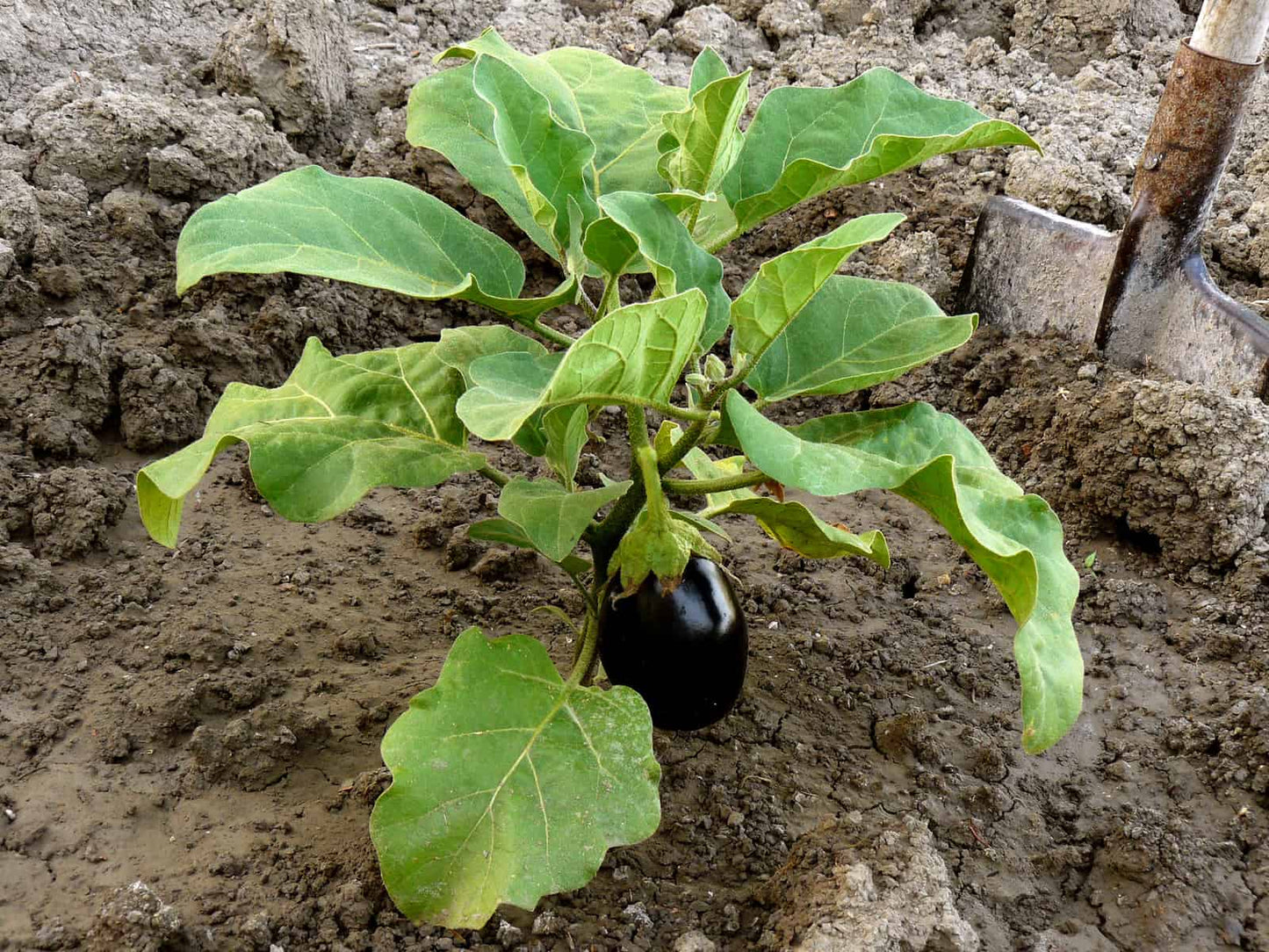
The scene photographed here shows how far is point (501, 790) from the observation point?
143cm

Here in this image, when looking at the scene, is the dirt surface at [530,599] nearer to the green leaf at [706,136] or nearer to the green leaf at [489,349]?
the green leaf at [489,349]

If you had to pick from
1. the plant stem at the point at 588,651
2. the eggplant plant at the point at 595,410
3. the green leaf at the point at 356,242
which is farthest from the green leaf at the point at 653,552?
the green leaf at the point at 356,242

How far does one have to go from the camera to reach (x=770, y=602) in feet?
7.20

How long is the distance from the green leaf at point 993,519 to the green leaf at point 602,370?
4.0 inches

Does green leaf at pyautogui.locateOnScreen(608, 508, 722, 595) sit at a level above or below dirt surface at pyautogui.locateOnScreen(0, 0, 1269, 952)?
above

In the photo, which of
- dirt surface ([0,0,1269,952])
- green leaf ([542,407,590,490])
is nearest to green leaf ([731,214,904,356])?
green leaf ([542,407,590,490])

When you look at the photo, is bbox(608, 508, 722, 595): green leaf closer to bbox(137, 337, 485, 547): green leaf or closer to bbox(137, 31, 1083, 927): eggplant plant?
bbox(137, 31, 1083, 927): eggplant plant

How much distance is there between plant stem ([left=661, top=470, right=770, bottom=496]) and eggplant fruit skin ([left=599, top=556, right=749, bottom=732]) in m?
0.11

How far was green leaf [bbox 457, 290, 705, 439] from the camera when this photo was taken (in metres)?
1.18

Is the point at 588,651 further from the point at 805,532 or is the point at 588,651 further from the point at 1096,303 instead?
the point at 1096,303

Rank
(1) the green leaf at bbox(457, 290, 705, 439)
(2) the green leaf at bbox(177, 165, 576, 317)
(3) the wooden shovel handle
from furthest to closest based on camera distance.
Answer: (3) the wooden shovel handle, (2) the green leaf at bbox(177, 165, 576, 317), (1) the green leaf at bbox(457, 290, 705, 439)

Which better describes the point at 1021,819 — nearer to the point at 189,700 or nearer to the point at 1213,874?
the point at 1213,874

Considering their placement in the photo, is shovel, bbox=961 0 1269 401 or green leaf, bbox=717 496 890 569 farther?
shovel, bbox=961 0 1269 401

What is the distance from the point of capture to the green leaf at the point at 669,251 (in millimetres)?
1345
